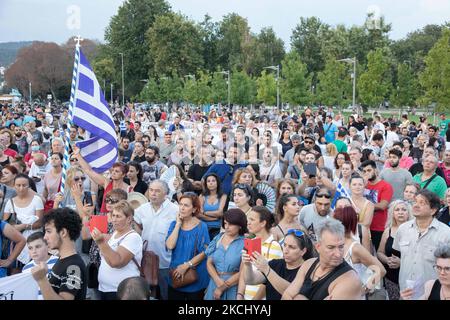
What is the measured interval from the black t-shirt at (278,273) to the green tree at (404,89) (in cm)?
4836

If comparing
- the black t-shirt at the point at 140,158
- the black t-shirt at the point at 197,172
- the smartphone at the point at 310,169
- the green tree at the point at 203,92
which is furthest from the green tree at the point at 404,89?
the smartphone at the point at 310,169

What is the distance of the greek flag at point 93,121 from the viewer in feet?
28.8

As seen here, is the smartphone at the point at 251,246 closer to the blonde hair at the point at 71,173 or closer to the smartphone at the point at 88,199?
the smartphone at the point at 88,199

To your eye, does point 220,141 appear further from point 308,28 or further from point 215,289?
point 308,28

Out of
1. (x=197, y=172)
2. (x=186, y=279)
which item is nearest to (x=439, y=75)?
(x=197, y=172)

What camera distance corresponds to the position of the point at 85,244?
6801 millimetres

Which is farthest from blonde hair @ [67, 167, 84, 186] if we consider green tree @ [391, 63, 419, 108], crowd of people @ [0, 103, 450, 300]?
green tree @ [391, 63, 419, 108]

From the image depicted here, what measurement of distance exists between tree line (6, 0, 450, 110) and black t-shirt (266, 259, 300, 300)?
44.3 metres

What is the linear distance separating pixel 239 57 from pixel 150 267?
7724cm

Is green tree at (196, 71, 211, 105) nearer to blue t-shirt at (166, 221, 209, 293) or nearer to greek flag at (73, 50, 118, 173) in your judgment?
greek flag at (73, 50, 118, 173)

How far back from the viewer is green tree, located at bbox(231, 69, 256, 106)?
6009cm

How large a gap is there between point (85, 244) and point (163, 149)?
6884 mm

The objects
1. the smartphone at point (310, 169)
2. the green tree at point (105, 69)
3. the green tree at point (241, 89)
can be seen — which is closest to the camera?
the smartphone at point (310, 169)
